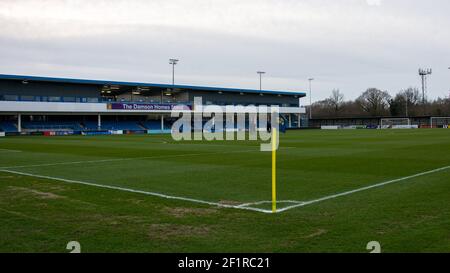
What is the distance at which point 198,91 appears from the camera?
89.4 m

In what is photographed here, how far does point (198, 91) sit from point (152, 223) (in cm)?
8215

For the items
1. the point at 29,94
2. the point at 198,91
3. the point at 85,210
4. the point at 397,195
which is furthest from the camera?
the point at 198,91

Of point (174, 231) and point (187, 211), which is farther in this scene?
point (187, 211)

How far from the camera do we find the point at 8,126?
66625 mm

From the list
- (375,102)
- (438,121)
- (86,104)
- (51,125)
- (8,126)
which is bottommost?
(8,126)

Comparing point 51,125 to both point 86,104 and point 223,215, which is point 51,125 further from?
point 223,215

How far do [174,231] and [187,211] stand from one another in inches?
66.4

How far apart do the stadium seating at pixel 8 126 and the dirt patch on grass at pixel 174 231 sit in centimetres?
6512

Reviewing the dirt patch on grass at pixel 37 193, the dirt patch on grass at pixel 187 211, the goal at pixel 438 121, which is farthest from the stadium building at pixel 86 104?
the dirt patch on grass at pixel 187 211

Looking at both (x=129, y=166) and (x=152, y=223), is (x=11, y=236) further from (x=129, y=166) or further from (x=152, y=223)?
(x=129, y=166)

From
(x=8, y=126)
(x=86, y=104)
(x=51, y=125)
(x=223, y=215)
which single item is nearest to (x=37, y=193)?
(x=223, y=215)

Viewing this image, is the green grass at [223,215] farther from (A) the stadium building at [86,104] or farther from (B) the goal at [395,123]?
(B) the goal at [395,123]

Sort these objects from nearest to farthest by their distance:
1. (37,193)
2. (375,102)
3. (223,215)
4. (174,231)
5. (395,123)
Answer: (174,231) → (223,215) → (37,193) → (395,123) → (375,102)
